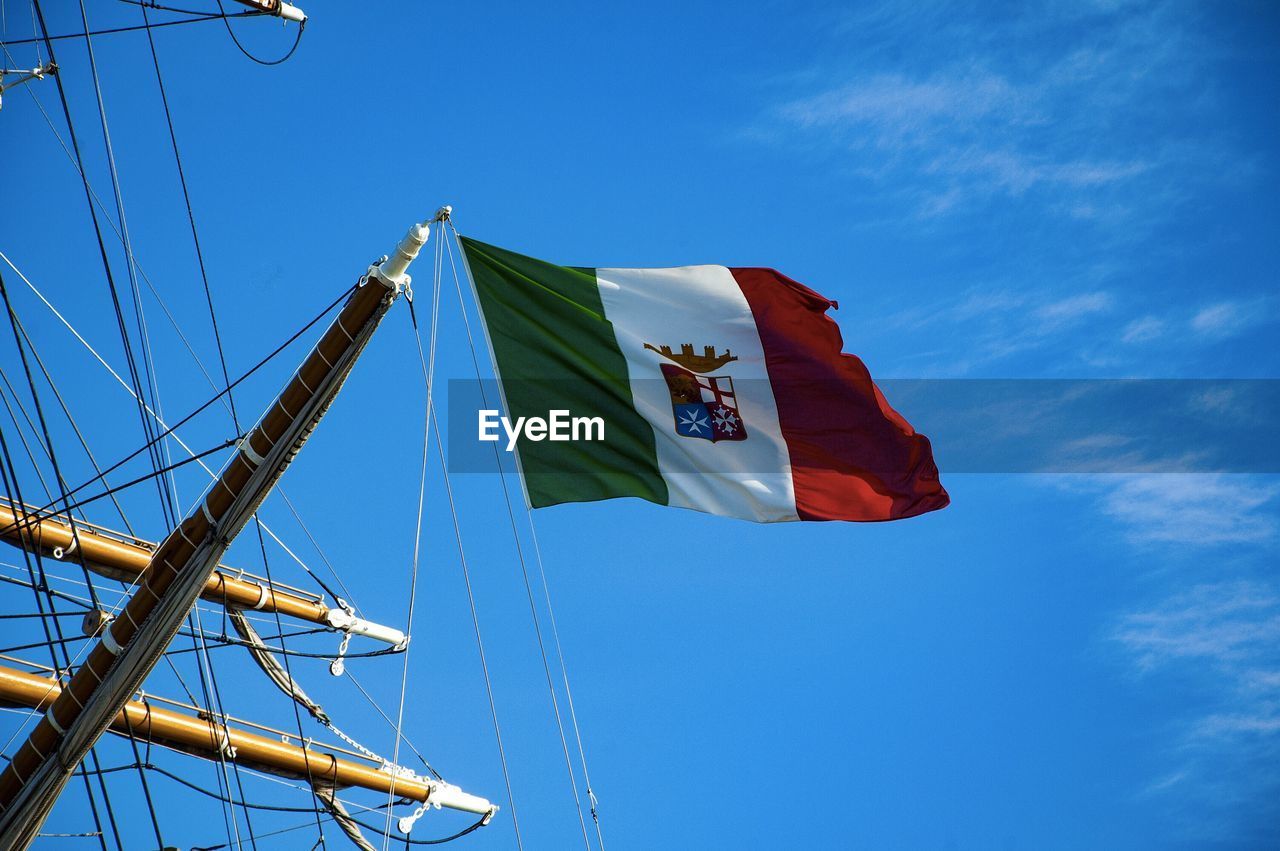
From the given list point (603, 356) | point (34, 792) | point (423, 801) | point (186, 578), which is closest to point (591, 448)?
point (603, 356)

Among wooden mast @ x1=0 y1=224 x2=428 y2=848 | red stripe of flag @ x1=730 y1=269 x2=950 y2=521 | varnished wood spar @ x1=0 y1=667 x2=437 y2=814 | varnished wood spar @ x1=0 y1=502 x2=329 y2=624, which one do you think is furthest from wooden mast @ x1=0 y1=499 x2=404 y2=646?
red stripe of flag @ x1=730 y1=269 x2=950 y2=521

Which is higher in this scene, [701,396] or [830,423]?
[701,396]

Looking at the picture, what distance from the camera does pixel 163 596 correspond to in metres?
15.7

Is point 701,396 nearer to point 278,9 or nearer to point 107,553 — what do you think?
point 278,9

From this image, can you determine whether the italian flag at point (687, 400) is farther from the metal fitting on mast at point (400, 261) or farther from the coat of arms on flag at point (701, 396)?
the metal fitting on mast at point (400, 261)

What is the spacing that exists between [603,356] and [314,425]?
3941 millimetres

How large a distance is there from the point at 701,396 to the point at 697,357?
0.58m


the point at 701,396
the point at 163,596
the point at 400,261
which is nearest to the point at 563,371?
the point at 701,396

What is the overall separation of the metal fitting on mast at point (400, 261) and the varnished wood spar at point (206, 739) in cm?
955

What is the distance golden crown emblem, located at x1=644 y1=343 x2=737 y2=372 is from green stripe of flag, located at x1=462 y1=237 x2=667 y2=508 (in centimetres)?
72

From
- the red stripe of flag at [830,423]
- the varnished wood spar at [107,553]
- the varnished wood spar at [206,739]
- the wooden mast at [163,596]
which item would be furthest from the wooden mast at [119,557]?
the red stripe of flag at [830,423]

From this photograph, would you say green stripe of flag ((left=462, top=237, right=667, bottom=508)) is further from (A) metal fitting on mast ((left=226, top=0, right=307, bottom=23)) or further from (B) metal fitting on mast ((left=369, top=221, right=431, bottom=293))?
(A) metal fitting on mast ((left=226, top=0, right=307, bottom=23))

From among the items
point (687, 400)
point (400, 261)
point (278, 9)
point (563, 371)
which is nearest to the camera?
point (400, 261)

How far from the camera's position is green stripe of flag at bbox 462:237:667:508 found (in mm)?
17422
